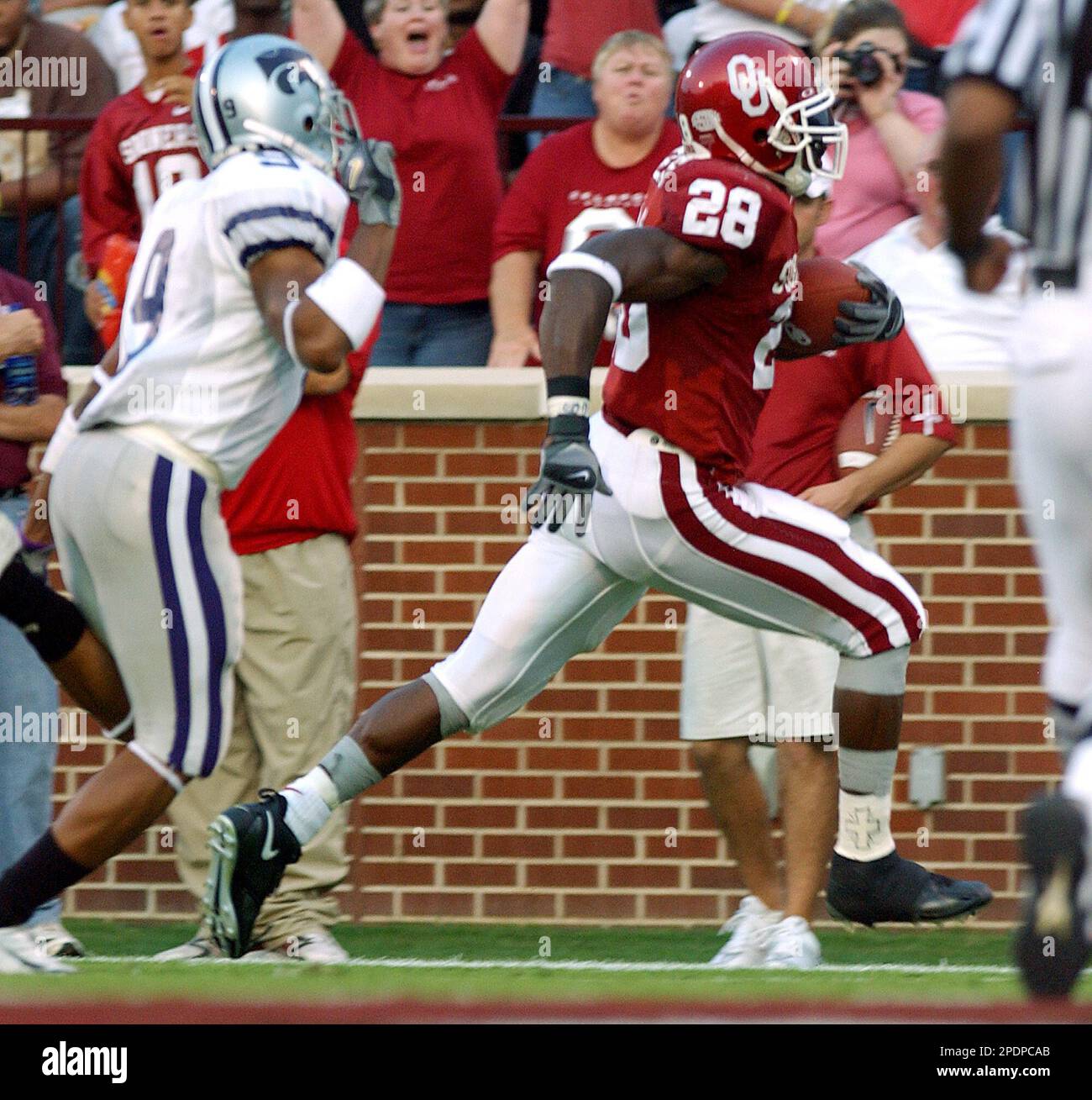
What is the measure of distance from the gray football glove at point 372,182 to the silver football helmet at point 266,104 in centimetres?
5

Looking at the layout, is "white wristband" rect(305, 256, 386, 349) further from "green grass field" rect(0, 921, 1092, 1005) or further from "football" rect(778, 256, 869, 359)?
"green grass field" rect(0, 921, 1092, 1005)

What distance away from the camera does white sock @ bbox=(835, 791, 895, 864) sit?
18.1ft

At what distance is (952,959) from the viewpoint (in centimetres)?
678

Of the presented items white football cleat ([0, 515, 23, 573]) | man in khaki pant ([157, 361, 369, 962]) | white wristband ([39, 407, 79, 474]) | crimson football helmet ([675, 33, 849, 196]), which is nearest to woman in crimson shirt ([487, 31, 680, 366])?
man in khaki pant ([157, 361, 369, 962])

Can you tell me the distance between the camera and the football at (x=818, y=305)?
5.67m

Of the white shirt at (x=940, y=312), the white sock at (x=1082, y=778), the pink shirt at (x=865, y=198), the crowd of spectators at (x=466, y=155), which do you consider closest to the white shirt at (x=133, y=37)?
the crowd of spectators at (x=466, y=155)

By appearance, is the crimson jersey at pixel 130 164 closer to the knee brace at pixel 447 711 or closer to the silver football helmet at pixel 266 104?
the silver football helmet at pixel 266 104

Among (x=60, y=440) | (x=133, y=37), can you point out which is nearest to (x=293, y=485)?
(x=60, y=440)

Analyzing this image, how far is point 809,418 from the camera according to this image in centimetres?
667

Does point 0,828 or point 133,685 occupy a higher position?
point 133,685

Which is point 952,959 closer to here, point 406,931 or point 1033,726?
point 1033,726

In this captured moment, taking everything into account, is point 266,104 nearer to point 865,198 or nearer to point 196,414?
point 196,414

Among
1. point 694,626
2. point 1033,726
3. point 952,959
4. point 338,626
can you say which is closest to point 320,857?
point 338,626

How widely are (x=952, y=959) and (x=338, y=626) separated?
78.8 inches
